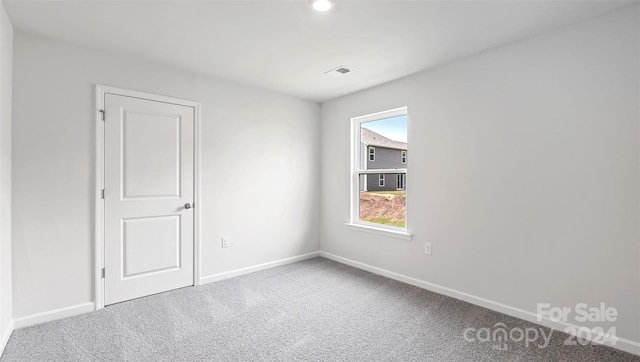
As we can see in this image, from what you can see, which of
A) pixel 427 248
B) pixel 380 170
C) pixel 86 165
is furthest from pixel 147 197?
pixel 427 248

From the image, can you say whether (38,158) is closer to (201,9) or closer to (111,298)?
(111,298)

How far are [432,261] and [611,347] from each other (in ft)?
4.60

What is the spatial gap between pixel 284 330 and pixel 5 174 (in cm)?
238

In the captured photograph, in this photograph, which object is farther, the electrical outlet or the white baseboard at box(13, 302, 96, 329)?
the electrical outlet

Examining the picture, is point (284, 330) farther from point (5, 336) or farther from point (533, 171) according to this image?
point (533, 171)

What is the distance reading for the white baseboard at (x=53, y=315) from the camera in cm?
237

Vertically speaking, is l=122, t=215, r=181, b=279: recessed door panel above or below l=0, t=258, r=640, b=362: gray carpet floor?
above

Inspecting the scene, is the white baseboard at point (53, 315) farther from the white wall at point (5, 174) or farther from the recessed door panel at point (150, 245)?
the recessed door panel at point (150, 245)

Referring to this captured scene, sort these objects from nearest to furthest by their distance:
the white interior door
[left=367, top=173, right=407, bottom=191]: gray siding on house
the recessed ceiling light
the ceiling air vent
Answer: the recessed ceiling light
the white interior door
the ceiling air vent
[left=367, top=173, right=407, bottom=191]: gray siding on house

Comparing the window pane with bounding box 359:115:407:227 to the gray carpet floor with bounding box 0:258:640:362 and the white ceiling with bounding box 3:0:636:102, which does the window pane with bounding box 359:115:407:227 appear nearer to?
the white ceiling with bounding box 3:0:636:102

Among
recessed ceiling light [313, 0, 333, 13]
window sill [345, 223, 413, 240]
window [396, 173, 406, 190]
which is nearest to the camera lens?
recessed ceiling light [313, 0, 333, 13]

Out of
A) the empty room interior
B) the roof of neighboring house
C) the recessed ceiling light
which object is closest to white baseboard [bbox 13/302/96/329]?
the empty room interior

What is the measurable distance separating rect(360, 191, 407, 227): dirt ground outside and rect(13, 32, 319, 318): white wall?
3.72 ft

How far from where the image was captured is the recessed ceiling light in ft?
6.58
